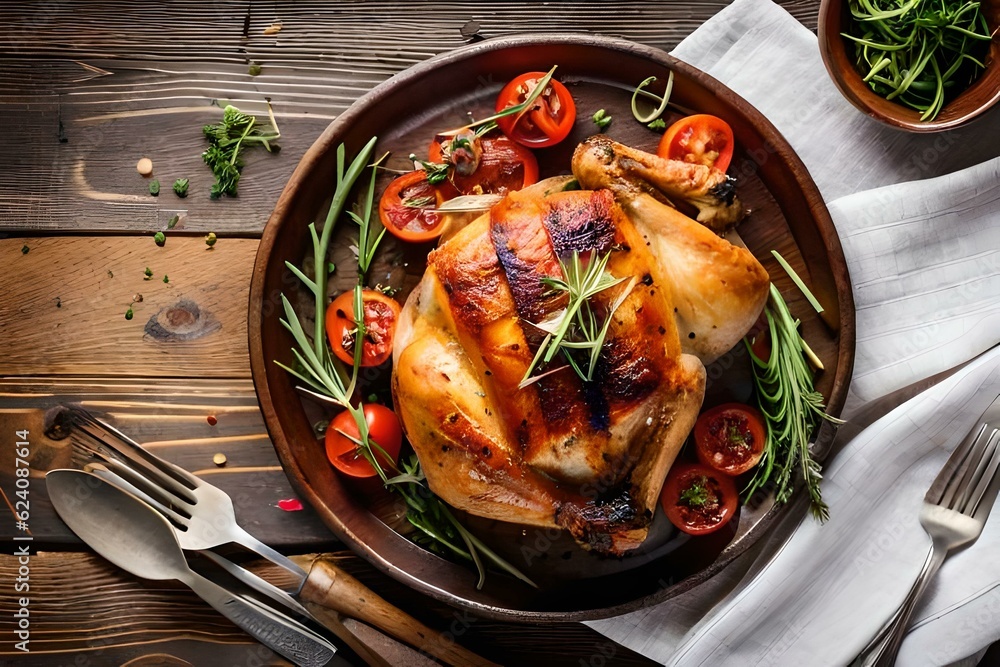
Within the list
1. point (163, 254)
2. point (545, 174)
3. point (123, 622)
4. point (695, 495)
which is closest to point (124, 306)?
point (163, 254)

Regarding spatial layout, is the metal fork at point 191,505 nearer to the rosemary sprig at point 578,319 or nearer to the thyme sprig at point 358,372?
the thyme sprig at point 358,372

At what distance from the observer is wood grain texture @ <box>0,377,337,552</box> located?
2.88 meters

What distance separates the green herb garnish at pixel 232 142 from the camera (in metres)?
2.90

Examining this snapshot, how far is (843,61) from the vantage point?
2.60m

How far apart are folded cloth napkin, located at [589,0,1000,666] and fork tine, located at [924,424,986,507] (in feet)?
0.14

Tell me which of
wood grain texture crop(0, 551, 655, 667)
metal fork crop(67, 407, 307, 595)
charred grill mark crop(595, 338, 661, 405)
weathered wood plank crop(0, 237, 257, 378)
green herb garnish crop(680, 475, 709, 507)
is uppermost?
charred grill mark crop(595, 338, 661, 405)

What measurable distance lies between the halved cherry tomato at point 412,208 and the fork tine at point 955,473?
1.96 m

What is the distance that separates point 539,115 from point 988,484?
201cm

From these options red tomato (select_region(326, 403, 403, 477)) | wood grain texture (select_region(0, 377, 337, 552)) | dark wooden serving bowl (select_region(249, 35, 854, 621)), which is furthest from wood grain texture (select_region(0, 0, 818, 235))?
red tomato (select_region(326, 403, 403, 477))

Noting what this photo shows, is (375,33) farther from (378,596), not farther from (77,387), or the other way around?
(378,596)

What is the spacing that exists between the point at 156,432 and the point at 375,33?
181 centimetres

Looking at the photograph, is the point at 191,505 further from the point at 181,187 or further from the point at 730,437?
the point at 730,437

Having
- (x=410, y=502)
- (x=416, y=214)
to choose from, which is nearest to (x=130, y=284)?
(x=416, y=214)

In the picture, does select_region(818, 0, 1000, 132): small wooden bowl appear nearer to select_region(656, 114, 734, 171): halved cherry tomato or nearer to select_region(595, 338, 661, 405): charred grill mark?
select_region(656, 114, 734, 171): halved cherry tomato
